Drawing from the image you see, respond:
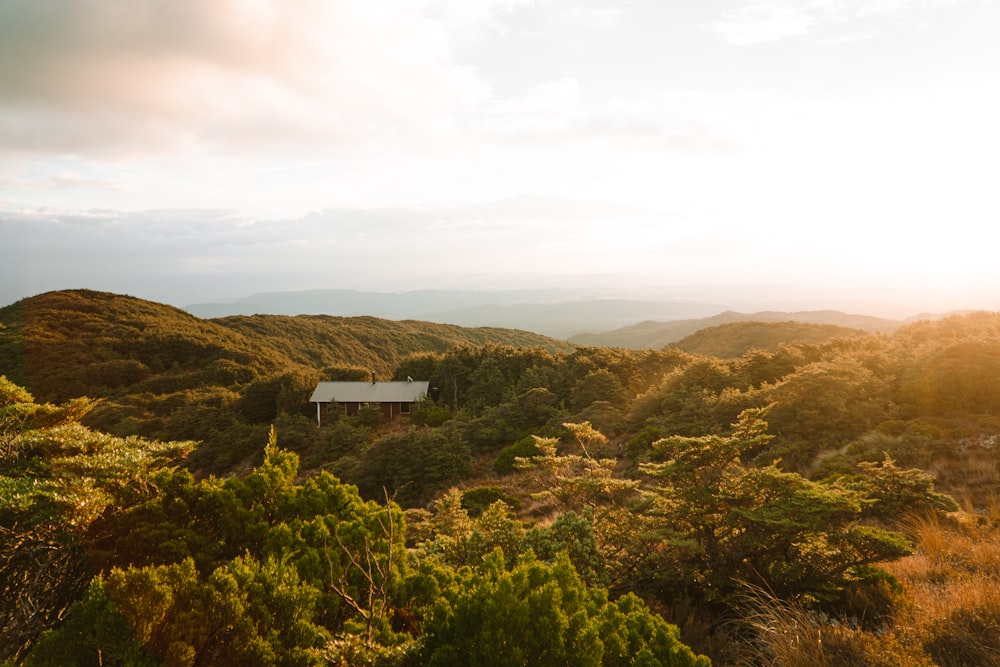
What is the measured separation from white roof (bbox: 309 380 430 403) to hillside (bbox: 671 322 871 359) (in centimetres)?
3478

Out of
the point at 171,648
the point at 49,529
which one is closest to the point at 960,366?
the point at 171,648

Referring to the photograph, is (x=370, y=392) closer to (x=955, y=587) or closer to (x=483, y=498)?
(x=483, y=498)

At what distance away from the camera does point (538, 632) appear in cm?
348

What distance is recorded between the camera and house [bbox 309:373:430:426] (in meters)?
34.7

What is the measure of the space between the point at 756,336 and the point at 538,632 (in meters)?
65.0

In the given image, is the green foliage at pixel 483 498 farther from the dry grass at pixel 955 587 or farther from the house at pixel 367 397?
the house at pixel 367 397

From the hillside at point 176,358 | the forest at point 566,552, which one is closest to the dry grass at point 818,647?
the forest at point 566,552

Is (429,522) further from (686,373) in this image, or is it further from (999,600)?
(686,373)

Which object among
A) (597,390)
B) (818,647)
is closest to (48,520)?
(818,647)

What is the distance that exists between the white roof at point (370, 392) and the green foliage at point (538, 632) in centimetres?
3139

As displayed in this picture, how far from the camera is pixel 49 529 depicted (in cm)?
538

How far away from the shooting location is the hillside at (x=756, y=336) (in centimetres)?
5460

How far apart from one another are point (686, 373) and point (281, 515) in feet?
61.7

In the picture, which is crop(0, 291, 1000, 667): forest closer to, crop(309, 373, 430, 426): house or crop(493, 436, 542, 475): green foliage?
crop(493, 436, 542, 475): green foliage
